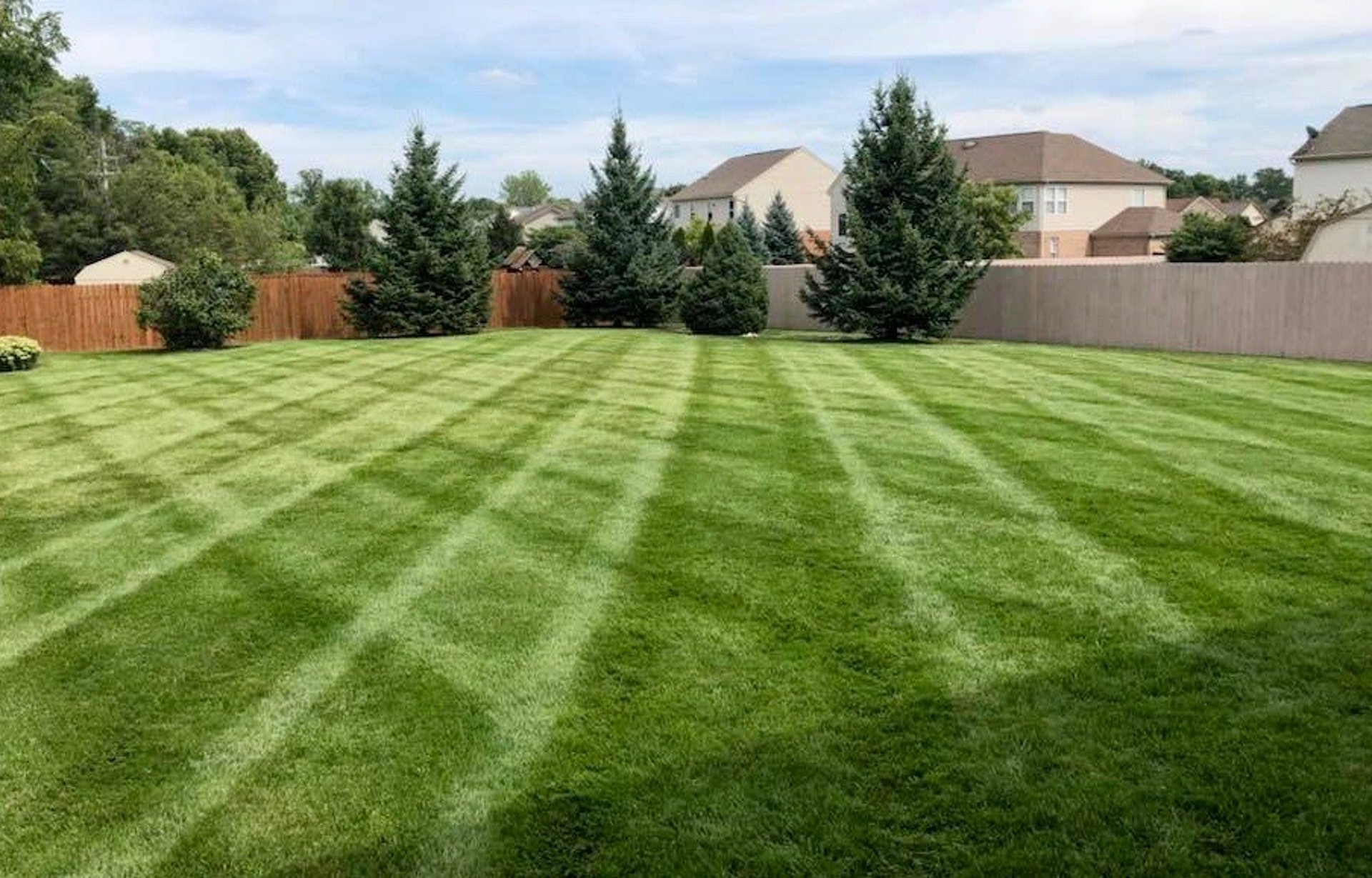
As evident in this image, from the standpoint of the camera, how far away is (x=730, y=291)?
2511 cm

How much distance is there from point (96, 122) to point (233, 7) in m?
60.4

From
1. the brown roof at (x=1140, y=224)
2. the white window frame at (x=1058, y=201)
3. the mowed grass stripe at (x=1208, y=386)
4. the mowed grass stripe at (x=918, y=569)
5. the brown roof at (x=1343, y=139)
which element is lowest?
the mowed grass stripe at (x=918, y=569)

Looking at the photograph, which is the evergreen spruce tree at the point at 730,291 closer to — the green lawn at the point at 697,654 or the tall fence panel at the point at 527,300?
the tall fence panel at the point at 527,300

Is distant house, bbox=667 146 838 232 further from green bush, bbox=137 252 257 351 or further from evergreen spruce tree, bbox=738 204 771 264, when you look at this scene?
green bush, bbox=137 252 257 351

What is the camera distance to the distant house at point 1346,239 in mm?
23578

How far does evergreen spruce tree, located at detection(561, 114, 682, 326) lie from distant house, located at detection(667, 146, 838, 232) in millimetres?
37763

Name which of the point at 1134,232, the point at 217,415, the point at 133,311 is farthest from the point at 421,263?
→ the point at 1134,232

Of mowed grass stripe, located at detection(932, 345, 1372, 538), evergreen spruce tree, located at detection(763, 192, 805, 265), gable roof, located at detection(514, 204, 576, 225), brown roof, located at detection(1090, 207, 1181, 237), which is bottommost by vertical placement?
mowed grass stripe, located at detection(932, 345, 1372, 538)

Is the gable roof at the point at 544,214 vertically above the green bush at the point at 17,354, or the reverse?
the gable roof at the point at 544,214

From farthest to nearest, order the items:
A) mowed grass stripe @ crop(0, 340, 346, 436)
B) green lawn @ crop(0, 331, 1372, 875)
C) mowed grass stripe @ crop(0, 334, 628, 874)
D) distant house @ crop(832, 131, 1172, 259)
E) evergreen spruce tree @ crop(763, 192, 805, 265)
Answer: distant house @ crop(832, 131, 1172, 259)
evergreen spruce tree @ crop(763, 192, 805, 265)
mowed grass stripe @ crop(0, 340, 346, 436)
mowed grass stripe @ crop(0, 334, 628, 874)
green lawn @ crop(0, 331, 1372, 875)

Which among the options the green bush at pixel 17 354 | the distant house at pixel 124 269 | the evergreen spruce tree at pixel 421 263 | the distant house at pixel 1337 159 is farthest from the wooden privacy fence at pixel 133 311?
the distant house at pixel 1337 159

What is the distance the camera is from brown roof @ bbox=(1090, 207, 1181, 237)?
58.9 meters

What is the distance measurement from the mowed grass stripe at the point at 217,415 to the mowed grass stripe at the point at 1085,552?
6.32 meters

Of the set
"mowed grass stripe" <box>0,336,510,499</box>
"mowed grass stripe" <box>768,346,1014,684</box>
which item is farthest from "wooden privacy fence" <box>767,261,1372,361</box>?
"mowed grass stripe" <box>768,346,1014,684</box>
